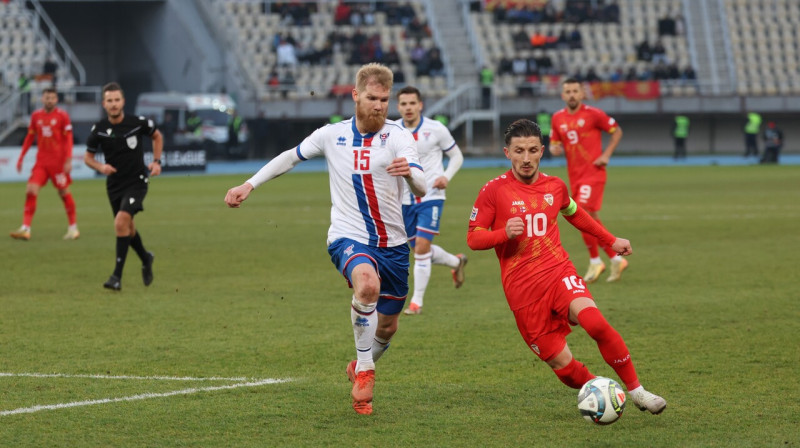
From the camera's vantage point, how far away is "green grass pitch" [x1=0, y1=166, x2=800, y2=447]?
623cm

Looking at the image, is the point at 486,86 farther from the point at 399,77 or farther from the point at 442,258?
the point at 442,258

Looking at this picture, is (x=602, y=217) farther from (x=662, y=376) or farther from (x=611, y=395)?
(x=611, y=395)

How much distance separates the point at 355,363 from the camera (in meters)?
7.09

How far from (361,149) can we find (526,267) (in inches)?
47.7

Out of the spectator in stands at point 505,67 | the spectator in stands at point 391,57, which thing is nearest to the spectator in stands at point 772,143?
the spectator in stands at point 505,67

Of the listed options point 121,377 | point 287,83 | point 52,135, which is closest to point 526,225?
point 121,377

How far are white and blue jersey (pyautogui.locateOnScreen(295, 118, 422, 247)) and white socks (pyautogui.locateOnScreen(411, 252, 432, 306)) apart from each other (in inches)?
153

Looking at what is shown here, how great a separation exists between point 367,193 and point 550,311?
1297 millimetres

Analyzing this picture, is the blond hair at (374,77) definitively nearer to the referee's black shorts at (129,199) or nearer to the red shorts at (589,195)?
the referee's black shorts at (129,199)

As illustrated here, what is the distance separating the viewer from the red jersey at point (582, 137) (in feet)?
43.2

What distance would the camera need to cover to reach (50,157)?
18.5m

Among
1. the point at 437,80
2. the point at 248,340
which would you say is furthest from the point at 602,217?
the point at 437,80

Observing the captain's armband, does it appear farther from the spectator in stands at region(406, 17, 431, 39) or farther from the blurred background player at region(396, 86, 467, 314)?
the spectator in stands at region(406, 17, 431, 39)

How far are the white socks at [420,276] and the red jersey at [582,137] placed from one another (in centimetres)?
275
